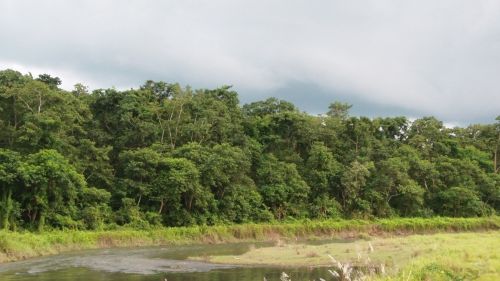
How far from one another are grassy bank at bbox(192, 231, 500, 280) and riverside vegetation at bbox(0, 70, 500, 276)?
1548 centimetres

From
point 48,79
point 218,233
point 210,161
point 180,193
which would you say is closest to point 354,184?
point 210,161

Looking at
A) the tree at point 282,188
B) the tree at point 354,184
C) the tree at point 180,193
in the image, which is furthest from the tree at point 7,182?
the tree at point 354,184

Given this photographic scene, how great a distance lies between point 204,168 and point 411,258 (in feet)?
115

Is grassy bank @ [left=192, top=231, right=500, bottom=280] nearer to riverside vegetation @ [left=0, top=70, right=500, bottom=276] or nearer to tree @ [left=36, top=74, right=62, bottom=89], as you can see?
riverside vegetation @ [left=0, top=70, right=500, bottom=276]

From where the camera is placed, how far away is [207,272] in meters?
30.4

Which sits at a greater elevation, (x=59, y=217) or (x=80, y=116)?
(x=80, y=116)

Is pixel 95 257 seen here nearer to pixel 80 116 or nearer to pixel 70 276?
pixel 70 276

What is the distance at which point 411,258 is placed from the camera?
2631cm

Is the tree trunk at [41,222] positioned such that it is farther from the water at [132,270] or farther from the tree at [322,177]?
the tree at [322,177]

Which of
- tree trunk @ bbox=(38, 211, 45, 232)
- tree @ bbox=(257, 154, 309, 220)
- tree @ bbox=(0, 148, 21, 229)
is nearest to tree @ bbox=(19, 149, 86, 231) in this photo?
tree trunk @ bbox=(38, 211, 45, 232)

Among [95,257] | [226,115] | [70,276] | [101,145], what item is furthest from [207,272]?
[226,115]

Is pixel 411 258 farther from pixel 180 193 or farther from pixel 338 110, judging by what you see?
Result: pixel 338 110

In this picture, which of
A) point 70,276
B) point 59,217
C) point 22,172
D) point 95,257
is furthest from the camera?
point 59,217

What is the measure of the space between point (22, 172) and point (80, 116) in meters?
12.7
